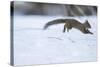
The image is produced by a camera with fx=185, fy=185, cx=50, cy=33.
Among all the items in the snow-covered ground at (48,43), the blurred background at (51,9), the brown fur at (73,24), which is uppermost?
the blurred background at (51,9)

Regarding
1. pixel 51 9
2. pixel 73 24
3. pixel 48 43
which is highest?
pixel 51 9

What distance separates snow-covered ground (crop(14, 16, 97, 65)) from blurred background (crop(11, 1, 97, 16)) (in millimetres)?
52

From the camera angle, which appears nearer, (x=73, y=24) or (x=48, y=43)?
(x=48, y=43)

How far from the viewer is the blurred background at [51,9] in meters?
1.89

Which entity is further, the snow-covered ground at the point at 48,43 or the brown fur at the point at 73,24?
the brown fur at the point at 73,24

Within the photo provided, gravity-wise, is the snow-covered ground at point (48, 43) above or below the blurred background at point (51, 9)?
below

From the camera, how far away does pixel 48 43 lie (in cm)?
200

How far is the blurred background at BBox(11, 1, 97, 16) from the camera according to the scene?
6.19ft

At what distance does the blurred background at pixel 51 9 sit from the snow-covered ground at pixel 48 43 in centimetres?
5

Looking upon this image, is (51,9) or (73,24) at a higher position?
Answer: (51,9)

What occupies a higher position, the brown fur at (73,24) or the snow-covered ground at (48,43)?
the brown fur at (73,24)

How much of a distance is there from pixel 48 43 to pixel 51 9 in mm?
373

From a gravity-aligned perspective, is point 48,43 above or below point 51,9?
below

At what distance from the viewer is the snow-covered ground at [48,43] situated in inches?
74.4
